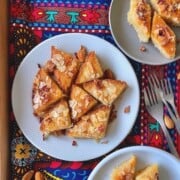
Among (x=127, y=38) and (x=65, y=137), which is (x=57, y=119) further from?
(x=127, y=38)

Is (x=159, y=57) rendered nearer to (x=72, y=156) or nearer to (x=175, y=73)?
(x=175, y=73)

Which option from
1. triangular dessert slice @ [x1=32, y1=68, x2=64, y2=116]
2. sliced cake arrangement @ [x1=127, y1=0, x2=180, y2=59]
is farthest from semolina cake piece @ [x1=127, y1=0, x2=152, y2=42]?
triangular dessert slice @ [x1=32, y1=68, x2=64, y2=116]

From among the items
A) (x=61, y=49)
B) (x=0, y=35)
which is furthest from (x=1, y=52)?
(x=61, y=49)

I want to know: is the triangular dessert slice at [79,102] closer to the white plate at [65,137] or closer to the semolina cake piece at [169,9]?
the white plate at [65,137]

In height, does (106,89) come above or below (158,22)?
below

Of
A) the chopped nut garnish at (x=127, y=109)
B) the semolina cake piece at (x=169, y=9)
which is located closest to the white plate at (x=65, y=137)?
the chopped nut garnish at (x=127, y=109)

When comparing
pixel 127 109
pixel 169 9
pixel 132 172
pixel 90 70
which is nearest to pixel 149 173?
pixel 132 172

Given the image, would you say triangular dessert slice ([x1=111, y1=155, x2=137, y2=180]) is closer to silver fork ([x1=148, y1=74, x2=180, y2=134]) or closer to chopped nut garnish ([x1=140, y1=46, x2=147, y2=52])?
silver fork ([x1=148, y1=74, x2=180, y2=134])
